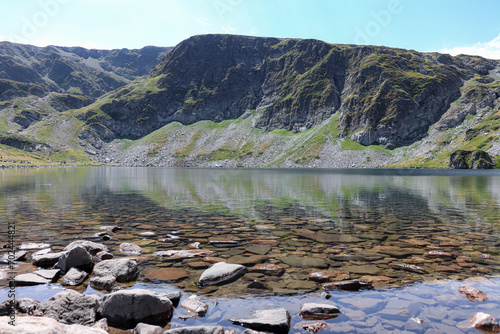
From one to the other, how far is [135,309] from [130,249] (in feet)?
26.5

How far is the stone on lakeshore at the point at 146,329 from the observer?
8023 mm

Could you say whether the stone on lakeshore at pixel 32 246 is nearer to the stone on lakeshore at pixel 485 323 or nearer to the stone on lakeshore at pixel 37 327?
the stone on lakeshore at pixel 37 327

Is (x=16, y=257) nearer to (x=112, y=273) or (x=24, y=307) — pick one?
(x=112, y=273)

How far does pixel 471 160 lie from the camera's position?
589ft

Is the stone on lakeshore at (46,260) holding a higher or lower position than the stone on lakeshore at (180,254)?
higher

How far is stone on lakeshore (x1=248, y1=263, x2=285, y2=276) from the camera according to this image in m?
13.0

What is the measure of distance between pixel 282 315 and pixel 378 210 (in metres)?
26.9

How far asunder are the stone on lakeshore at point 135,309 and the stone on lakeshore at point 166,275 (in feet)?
9.86

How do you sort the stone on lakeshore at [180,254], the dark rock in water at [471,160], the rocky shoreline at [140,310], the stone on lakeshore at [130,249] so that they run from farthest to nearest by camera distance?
the dark rock in water at [471,160] < the stone on lakeshore at [130,249] < the stone on lakeshore at [180,254] < the rocky shoreline at [140,310]

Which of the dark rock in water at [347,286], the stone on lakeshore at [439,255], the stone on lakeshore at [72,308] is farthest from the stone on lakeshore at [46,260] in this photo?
the stone on lakeshore at [439,255]

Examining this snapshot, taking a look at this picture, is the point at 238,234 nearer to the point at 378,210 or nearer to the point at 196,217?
the point at 196,217

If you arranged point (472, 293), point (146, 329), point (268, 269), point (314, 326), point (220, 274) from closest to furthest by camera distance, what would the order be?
point (146, 329) → point (314, 326) → point (472, 293) → point (220, 274) → point (268, 269)

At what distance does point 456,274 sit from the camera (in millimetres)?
12734

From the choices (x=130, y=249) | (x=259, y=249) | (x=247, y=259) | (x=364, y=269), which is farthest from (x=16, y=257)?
(x=364, y=269)
